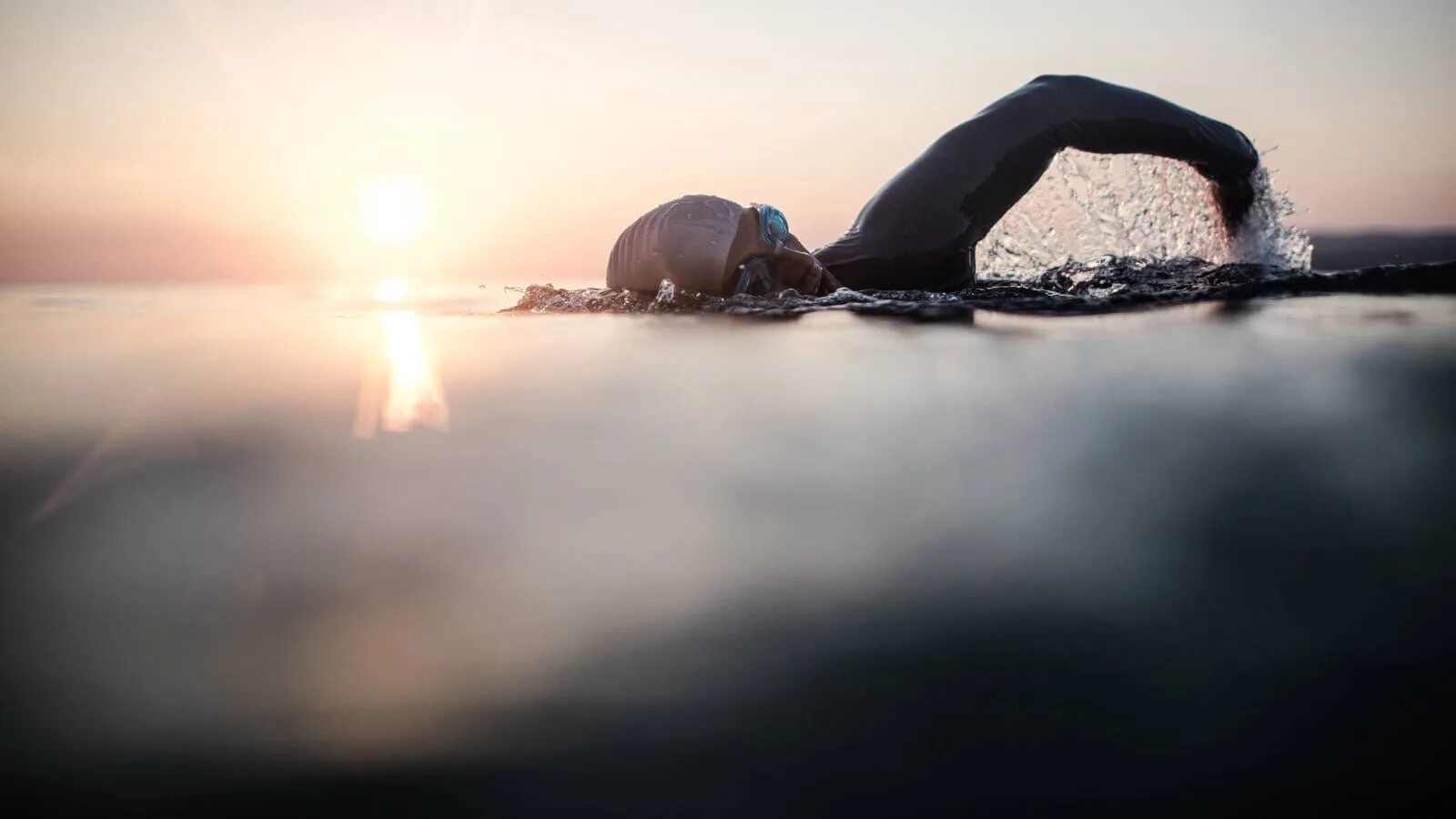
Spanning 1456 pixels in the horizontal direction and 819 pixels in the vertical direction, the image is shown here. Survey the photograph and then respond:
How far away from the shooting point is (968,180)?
290 inches

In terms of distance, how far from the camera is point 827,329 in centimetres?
448

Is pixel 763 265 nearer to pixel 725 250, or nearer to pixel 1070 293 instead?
pixel 725 250

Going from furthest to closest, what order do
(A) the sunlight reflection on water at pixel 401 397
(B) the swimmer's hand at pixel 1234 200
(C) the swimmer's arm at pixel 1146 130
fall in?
1. (B) the swimmer's hand at pixel 1234 200
2. (C) the swimmer's arm at pixel 1146 130
3. (A) the sunlight reflection on water at pixel 401 397

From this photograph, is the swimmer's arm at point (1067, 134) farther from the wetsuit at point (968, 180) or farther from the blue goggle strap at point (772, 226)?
the blue goggle strap at point (772, 226)

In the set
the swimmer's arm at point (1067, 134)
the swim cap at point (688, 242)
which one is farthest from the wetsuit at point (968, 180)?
the swim cap at point (688, 242)

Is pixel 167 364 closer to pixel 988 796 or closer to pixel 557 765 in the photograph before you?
pixel 557 765

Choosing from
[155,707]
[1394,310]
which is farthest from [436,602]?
[1394,310]

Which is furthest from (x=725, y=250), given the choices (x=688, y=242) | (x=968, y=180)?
(x=968, y=180)

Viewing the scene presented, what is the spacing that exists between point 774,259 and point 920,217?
117 cm

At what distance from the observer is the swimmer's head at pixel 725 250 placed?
7.01 metres

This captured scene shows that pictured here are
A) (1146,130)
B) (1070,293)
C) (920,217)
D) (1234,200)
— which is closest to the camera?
(1070,293)

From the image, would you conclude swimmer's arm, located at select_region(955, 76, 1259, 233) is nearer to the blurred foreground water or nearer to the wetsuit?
the wetsuit

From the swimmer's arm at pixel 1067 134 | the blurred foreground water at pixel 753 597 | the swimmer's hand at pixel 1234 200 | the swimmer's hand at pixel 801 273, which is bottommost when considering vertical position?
the blurred foreground water at pixel 753 597

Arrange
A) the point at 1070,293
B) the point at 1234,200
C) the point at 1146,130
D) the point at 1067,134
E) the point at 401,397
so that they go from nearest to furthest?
1. the point at 401,397
2. the point at 1070,293
3. the point at 1067,134
4. the point at 1146,130
5. the point at 1234,200
